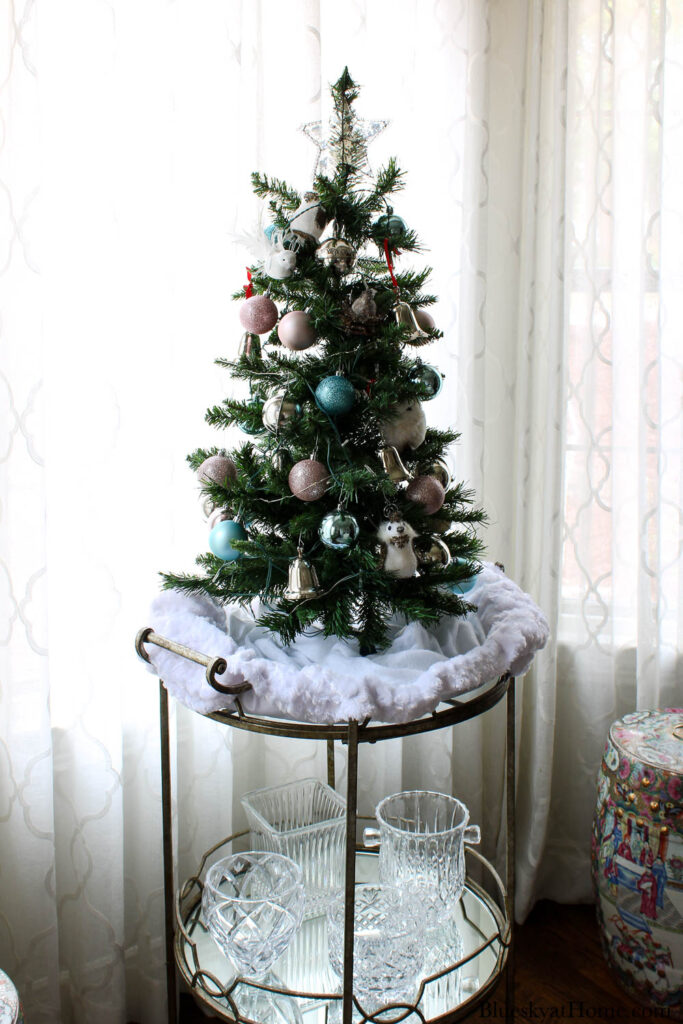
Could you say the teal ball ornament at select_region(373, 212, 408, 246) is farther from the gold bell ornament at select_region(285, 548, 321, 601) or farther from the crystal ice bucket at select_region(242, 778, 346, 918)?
the crystal ice bucket at select_region(242, 778, 346, 918)

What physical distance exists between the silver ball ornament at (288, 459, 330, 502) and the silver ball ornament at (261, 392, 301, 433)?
53 mm

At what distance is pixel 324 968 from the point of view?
3.14 feet

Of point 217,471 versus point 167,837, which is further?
point 167,837

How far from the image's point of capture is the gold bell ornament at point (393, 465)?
811mm

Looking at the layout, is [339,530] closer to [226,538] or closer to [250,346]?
[226,538]

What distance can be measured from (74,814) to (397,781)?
62 centimetres

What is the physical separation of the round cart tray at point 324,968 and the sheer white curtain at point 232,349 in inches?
14.4

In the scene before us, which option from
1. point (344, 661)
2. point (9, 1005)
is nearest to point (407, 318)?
point (344, 661)

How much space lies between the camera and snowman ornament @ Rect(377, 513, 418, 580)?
792mm

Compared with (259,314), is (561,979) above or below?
below

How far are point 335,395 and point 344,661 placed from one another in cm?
28

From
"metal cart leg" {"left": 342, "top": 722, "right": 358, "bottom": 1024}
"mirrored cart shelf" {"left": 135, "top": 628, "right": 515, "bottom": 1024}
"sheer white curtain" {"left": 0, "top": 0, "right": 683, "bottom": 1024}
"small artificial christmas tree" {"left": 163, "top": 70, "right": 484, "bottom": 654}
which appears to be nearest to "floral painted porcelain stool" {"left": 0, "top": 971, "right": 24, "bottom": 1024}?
"mirrored cart shelf" {"left": 135, "top": 628, "right": 515, "bottom": 1024}

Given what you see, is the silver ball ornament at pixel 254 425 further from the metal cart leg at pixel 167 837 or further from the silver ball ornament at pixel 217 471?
the metal cart leg at pixel 167 837

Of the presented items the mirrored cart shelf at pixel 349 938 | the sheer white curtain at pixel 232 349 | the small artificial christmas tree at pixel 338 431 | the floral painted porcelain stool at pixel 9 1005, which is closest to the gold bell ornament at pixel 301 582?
the small artificial christmas tree at pixel 338 431
